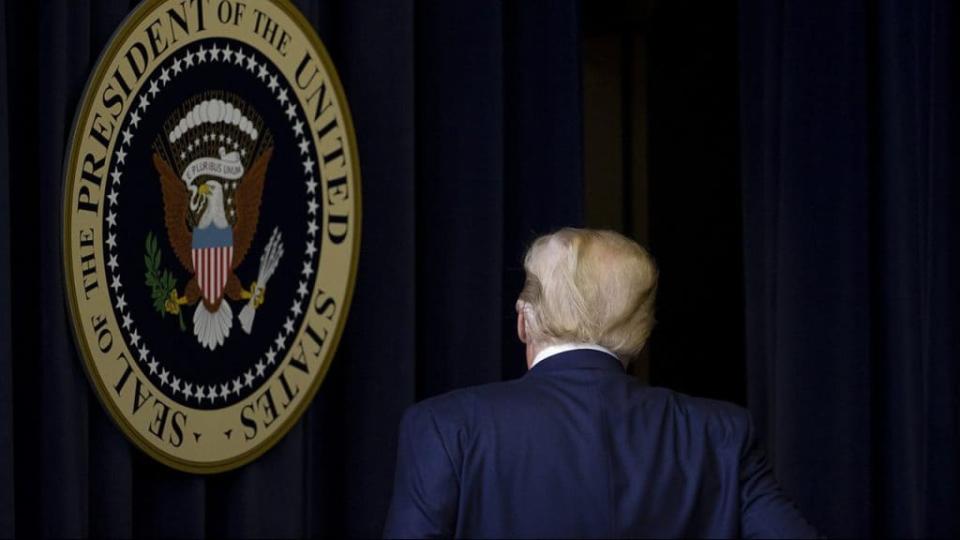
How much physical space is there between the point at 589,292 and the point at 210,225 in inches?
35.9

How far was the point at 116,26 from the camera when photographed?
96.8 inches

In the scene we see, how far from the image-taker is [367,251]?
312 centimetres

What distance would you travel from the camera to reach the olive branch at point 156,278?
252 cm

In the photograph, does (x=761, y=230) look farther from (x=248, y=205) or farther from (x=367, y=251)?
(x=248, y=205)

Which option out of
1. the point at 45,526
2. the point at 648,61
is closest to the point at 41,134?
the point at 45,526

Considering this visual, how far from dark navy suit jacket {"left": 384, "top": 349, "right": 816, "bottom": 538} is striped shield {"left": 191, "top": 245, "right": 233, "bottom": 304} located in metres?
0.81

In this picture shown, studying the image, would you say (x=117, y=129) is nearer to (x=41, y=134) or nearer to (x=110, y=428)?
(x=41, y=134)

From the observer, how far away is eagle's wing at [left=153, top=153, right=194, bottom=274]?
8.37 feet

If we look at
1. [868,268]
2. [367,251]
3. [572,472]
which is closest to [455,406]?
[572,472]

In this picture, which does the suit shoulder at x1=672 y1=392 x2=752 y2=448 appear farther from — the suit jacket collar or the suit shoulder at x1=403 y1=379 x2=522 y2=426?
Result: the suit shoulder at x1=403 y1=379 x2=522 y2=426

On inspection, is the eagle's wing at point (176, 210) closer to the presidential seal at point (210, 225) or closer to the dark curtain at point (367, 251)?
the presidential seal at point (210, 225)

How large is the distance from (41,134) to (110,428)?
494mm

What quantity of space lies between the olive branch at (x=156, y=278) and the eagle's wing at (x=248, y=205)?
0.19 meters

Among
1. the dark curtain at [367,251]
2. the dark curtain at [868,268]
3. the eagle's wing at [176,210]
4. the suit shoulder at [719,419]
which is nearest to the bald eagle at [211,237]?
the eagle's wing at [176,210]
